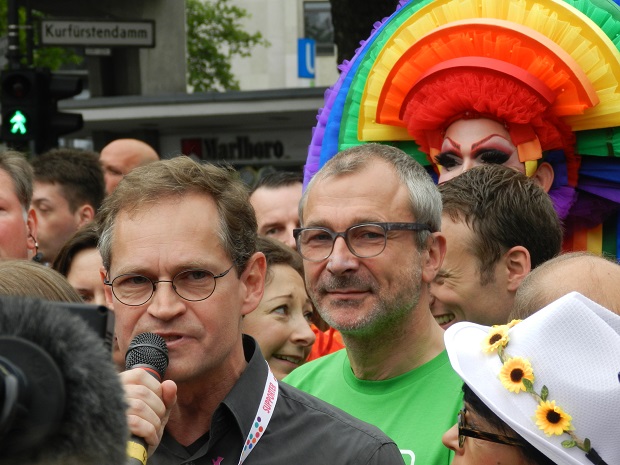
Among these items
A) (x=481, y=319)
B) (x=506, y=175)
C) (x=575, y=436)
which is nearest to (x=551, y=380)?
(x=575, y=436)

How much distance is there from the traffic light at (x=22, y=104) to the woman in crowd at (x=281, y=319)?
7189mm

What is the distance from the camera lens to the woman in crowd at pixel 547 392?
2.41m

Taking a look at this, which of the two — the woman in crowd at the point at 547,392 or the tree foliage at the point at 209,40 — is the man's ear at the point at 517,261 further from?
the tree foliage at the point at 209,40

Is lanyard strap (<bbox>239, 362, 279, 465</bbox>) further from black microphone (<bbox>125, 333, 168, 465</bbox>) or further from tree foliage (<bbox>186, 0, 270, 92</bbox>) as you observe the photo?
tree foliage (<bbox>186, 0, 270, 92</bbox>)

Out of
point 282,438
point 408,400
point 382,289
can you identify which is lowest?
point 408,400

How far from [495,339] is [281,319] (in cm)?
196

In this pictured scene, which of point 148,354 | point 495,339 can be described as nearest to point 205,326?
point 148,354

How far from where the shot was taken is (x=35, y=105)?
11227 mm

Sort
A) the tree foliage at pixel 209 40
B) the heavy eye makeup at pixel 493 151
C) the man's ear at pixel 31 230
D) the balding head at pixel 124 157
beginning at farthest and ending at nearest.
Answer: the tree foliage at pixel 209 40, the balding head at pixel 124 157, the man's ear at pixel 31 230, the heavy eye makeup at pixel 493 151

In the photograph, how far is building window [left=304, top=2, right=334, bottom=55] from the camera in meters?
40.0

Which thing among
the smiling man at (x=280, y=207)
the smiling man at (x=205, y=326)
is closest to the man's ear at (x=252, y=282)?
the smiling man at (x=205, y=326)

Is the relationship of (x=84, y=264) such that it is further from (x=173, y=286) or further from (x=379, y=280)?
(x=173, y=286)

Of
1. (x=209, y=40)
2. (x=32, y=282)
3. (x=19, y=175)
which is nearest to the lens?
(x=32, y=282)

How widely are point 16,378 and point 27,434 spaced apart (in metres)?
0.06
